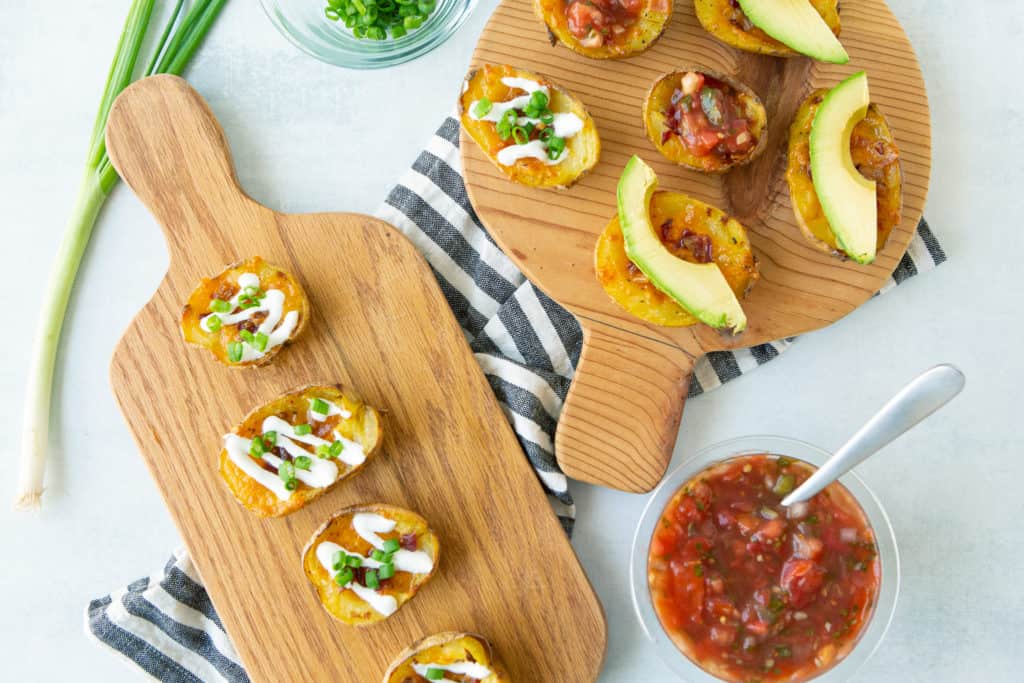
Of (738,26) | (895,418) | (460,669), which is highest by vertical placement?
(738,26)

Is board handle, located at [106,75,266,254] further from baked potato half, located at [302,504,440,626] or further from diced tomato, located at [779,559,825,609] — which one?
diced tomato, located at [779,559,825,609]

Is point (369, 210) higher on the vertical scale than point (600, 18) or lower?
lower

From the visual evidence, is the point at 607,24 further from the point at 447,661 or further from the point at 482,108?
the point at 447,661

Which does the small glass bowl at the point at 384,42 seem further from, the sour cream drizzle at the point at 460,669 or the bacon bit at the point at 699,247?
the sour cream drizzle at the point at 460,669

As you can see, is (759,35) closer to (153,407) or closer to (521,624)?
(521,624)

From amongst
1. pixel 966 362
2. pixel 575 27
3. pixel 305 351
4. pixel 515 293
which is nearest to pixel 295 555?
pixel 305 351

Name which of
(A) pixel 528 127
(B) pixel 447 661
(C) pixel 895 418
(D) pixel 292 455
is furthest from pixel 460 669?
(A) pixel 528 127
